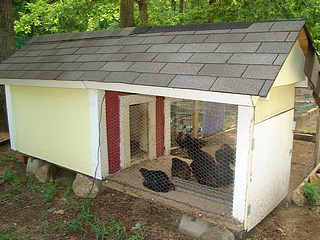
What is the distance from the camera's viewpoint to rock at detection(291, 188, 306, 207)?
14.6 feet

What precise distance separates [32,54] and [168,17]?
666cm

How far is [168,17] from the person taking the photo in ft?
37.1

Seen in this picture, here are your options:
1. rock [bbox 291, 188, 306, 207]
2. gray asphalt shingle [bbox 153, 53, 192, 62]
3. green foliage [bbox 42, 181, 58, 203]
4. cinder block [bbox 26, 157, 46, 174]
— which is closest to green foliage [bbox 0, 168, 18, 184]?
cinder block [bbox 26, 157, 46, 174]

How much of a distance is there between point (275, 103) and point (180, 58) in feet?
4.36

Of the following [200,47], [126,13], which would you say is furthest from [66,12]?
[200,47]

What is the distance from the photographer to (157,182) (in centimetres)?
424

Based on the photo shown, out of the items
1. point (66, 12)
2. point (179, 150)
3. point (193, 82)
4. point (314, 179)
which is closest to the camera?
point (193, 82)

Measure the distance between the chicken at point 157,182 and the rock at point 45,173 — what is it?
204 cm

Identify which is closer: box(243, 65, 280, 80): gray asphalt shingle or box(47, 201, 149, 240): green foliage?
box(243, 65, 280, 80): gray asphalt shingle

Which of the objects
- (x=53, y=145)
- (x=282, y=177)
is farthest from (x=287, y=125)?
(x=53, y=145)

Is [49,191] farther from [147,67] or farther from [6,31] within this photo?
[6,31]

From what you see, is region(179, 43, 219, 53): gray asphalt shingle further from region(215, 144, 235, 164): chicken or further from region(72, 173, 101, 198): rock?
region(72, 173, 101, 198): rock

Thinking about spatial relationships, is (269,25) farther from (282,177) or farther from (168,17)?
(168,17)

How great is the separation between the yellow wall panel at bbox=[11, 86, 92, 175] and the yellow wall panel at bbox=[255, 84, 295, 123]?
2.50m
